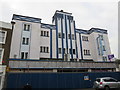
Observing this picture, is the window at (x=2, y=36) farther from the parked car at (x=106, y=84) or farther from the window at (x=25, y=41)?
the parked car at (x=106, y=84)

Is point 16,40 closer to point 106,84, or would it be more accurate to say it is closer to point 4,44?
point 4,44

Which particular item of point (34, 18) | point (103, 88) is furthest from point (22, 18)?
point (103, 88)

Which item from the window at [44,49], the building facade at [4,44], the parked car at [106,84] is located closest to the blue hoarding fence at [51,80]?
the building facade at [4,44]

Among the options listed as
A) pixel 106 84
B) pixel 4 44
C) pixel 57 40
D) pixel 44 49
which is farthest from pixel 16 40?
pixel 106 84

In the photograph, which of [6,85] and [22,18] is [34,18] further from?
[6,85]

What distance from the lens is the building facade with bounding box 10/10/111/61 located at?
77.2ft

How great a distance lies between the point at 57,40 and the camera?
27672 millimetres

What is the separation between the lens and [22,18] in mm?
24781

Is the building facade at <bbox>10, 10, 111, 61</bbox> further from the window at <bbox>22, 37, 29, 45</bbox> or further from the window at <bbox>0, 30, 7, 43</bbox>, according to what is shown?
the window at <bbox>0, 30, 7, 43</bbox>

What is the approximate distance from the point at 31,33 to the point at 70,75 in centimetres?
1508

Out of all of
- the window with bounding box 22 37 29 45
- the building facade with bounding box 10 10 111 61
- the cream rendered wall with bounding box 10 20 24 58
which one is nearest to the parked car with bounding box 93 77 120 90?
the building facade with bounding box 10 10 111 61

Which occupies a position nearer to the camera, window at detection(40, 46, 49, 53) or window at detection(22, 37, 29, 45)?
window at detection(22, 37, 29, 45)

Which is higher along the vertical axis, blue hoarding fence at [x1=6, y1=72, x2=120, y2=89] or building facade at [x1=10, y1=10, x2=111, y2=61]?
building facade at [x1=10, y1=10, x2=111, y2=61]

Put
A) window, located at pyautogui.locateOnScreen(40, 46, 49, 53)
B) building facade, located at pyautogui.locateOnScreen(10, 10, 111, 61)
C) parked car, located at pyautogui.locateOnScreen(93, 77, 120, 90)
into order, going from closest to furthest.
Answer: parked car, located at pyautogui.locateOnScreen(93, 77, 120, 90), building facade, located at pyautogui.locateOnScreen(10, 10, 111, 61), window, located at pyautogui.locateOnScreen(40, 46, 49, 53)
